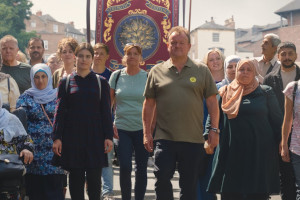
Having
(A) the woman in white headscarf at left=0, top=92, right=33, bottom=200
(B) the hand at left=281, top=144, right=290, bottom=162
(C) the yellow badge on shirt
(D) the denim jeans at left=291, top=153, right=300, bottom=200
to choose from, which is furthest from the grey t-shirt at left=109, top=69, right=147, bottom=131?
(D) the denim jeans at left=291, top=153, right=300, bottom=200

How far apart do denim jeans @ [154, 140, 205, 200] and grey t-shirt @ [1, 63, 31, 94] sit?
9.55 ft

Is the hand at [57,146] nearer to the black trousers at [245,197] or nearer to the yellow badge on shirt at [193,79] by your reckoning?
the yellow badge on shirt at [193,79]

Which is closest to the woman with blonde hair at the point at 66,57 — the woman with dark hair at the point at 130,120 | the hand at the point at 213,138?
the woman with dark hair at the point at 130,120

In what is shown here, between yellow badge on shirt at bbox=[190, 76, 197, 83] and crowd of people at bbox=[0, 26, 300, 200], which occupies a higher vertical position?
yellow badge on shirt at bbox=[190, 76, 197, 83]

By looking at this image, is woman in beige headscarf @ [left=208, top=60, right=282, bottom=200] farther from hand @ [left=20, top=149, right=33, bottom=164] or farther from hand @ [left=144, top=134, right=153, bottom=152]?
hand @ [left=20, top=149, right=33, bottom=164]

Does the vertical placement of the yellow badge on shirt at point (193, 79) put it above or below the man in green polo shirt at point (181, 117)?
above

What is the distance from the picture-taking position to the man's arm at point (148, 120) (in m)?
5.83

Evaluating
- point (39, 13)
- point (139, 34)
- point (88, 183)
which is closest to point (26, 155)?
point (88, 183)

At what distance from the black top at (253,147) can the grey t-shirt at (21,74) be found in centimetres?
314

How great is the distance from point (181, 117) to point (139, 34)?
4446mm

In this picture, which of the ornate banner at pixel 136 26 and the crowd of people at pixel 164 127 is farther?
the ornate banner at pixel 136 26

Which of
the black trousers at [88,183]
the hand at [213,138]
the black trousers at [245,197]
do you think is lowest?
the black trousers at [245,197]

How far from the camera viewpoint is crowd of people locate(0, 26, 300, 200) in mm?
5652

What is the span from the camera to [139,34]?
32.2 feet
